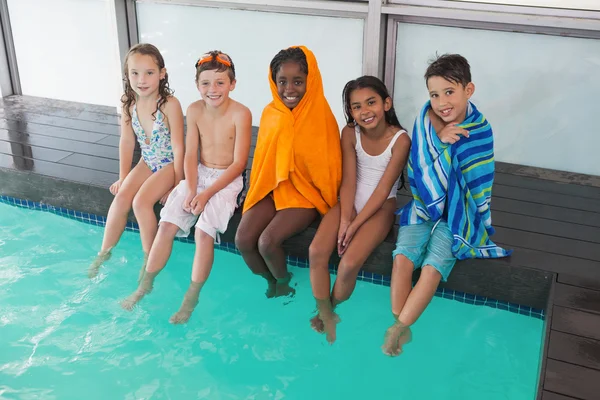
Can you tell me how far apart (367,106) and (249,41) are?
5.61 feet

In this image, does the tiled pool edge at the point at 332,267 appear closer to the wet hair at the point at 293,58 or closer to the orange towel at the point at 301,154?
the orange towel at the point at 301,154

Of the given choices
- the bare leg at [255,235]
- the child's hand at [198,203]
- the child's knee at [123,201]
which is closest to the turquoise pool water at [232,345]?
the bare leg at [255,235]

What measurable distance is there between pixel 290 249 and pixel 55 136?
2.03 meters

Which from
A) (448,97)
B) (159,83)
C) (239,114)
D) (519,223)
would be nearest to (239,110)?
(239,114)

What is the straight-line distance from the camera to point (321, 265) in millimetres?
2699

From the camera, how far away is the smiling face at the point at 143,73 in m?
3.02

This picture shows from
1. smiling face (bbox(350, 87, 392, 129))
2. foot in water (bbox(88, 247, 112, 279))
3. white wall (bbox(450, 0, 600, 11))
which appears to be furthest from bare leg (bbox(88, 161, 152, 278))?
white wall (bbox(450, 0, 600, 11))

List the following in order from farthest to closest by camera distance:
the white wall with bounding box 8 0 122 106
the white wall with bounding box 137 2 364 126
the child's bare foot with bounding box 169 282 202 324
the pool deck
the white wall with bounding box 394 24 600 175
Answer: the white wall with bounding box 8 0 122 106 < the white wall with bounding box 137 2 364 126 < the white wall with bounding box 394 24 600 175 < the child's bare foot with bounding box 169 282 202 324 < the pool deck

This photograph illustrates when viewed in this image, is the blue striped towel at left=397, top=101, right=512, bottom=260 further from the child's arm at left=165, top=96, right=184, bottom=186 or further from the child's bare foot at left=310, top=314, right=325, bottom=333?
the child's arm at left=165, top=96, right=184, bottom=186

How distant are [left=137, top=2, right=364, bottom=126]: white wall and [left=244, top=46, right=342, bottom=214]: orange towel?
1.10m

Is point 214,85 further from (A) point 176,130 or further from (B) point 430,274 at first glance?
(B) point 430,274

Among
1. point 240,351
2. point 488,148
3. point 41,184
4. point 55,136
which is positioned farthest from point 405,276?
point 55,136

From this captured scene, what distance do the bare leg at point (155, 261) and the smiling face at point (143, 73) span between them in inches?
27.4

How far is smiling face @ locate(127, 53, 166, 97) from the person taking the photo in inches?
119
